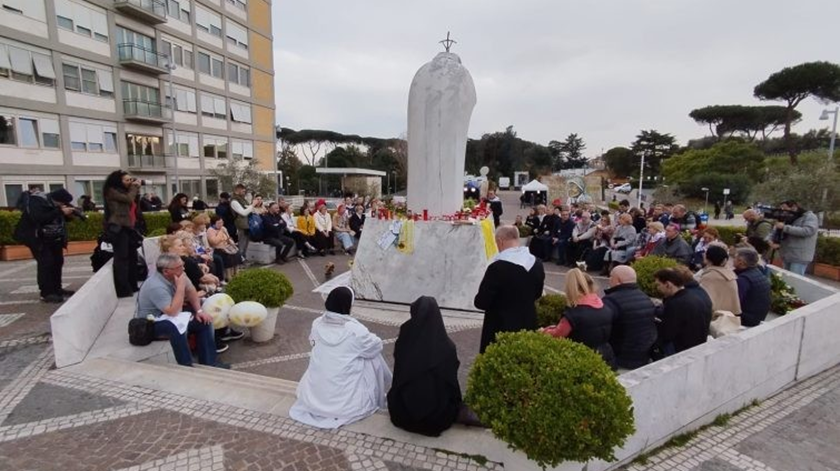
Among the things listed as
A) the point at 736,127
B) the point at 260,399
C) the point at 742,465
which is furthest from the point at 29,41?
the point at 736,127

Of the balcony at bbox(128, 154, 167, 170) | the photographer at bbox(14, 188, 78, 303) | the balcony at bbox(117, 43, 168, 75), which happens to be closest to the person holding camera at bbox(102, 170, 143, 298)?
the photographer at bbox(14, 188, 78, 303)

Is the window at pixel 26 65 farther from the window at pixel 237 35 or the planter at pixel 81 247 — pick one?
the window at pixel 237 35

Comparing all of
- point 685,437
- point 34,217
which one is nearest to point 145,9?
point 34,217

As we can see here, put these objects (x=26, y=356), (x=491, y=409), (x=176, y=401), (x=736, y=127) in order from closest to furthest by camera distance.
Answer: (x=491, y=409) → (x=176, y=401) → (x=26, y=356) → (x=736, y=127)

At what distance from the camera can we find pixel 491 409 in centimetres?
295

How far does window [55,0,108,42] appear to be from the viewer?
2214 centimetres

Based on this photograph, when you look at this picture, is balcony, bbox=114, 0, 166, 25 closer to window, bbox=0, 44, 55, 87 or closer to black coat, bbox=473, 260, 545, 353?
window, bbox=0, 44, 55, 87

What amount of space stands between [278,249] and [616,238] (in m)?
8.26

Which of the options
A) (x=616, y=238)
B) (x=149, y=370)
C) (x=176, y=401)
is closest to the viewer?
(x=176, y=401)

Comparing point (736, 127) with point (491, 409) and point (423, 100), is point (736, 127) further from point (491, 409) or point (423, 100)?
point (491, 409)

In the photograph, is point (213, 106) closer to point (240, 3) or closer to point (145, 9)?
point (145, 9)

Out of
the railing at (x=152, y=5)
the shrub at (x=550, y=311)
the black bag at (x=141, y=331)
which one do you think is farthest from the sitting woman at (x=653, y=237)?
the railing at (x=152, y=5)

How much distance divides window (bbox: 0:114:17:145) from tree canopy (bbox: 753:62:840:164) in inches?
2350

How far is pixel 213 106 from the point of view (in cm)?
3234
